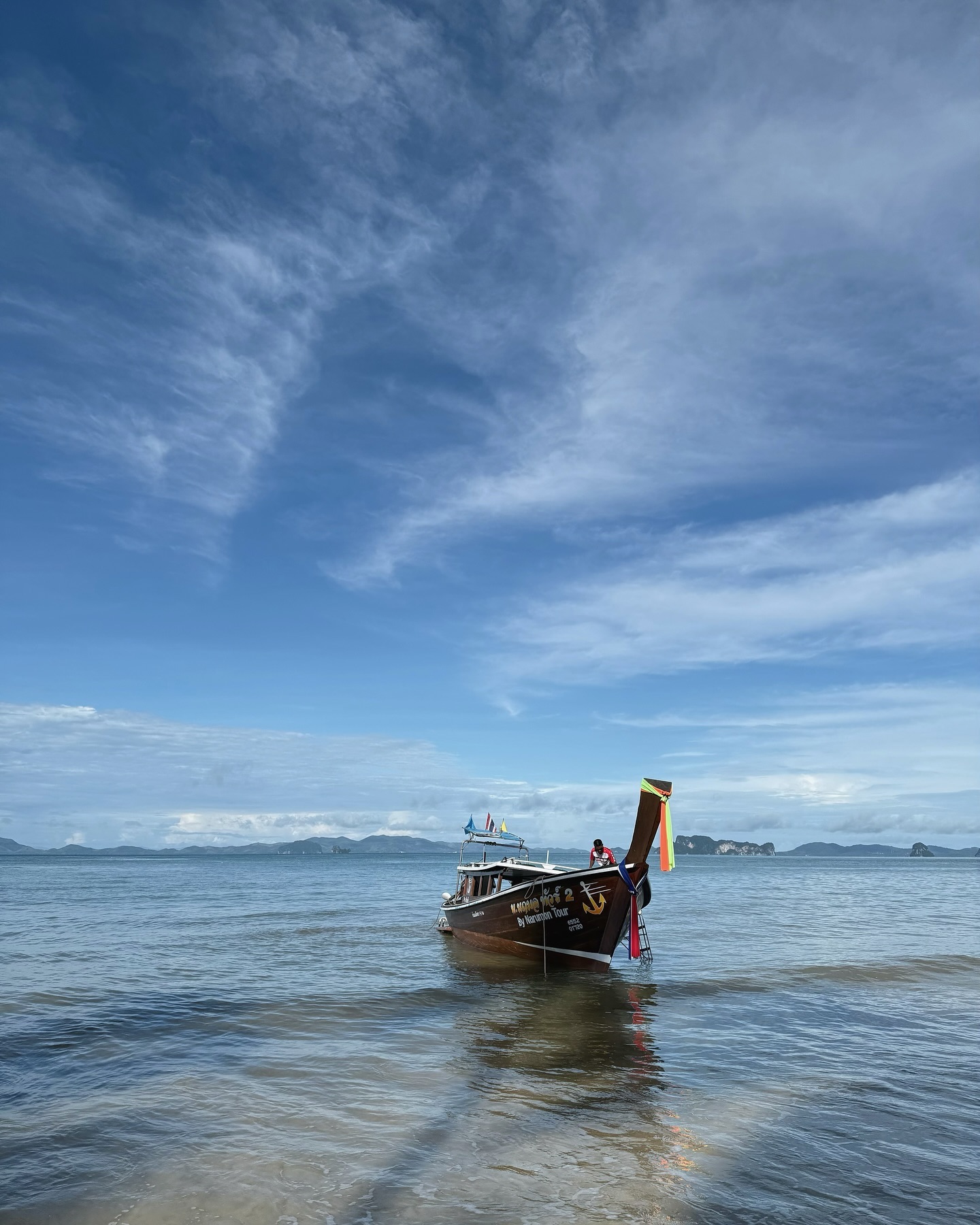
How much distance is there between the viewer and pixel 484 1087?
12.2m

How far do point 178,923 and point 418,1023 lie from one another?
1020 inches

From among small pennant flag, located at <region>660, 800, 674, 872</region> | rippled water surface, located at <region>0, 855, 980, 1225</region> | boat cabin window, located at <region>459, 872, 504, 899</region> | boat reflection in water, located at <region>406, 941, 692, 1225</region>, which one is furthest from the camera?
boat cabin window, located at <region>459, 872, 504, 899</region>

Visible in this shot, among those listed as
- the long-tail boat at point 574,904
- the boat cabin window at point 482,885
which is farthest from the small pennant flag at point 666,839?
the boat cabin window at point 482,885

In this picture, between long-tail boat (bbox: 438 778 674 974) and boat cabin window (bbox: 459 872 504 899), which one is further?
boat cabin window (bbox: 459 872 504 899)

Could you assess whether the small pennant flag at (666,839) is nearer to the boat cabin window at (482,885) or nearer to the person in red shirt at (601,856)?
the person in red shirt at (601,856)

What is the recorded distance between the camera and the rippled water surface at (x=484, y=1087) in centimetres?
845

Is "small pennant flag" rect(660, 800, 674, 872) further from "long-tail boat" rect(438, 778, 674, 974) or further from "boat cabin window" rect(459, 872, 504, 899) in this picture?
"boat cabin window" rect(459, 872, 504, 899)

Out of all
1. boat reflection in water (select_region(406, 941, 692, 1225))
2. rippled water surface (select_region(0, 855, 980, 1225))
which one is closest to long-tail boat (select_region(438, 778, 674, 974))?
rippled water surface (select_region(0, 855, 980, 1225))

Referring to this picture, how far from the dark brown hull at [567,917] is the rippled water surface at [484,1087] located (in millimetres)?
738

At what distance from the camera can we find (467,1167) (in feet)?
29.7

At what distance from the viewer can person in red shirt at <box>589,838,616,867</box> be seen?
2252 centimetres

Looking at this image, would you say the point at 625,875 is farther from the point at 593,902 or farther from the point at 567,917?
the point at 567,917

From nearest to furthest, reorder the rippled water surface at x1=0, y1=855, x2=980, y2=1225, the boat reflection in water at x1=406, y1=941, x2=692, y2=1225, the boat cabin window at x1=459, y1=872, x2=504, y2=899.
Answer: the boat reflection in water at x1=406, y1=941, x2=692, y2=1225
the rippled water surface at x1=0, y1=855, x2=980, y2=1225
the boat cabin window at x1=459, y1=872, x2=504, y2=899

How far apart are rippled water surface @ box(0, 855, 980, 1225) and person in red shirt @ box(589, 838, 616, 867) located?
325cm
